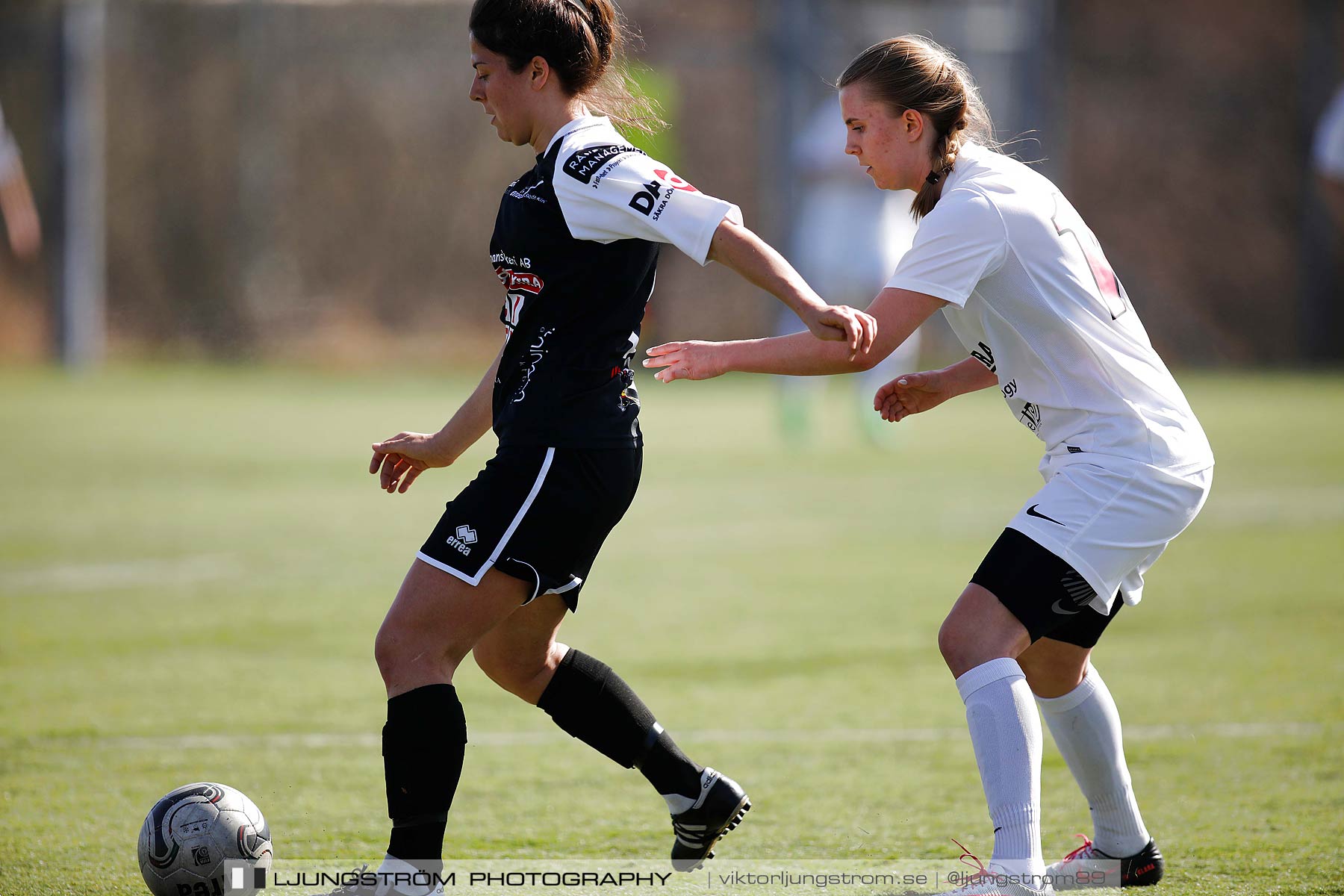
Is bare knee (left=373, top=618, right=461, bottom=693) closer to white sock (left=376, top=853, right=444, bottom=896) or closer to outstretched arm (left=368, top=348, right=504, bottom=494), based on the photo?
white sock (left=376, top=853, right=444, bottom=896)

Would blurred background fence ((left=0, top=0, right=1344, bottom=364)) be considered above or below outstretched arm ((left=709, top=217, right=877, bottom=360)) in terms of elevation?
below

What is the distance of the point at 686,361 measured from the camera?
9.64 ft

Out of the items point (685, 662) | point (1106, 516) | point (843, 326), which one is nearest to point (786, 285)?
point (843, 326)

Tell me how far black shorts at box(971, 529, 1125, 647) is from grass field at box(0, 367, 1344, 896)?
2.42 ft

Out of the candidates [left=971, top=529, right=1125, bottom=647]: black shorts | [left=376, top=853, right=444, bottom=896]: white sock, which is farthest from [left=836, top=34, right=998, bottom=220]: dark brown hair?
[left=376, top=853, right=444, bottom=896]: white sock

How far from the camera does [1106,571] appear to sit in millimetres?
3092

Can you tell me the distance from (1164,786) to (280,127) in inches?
1036

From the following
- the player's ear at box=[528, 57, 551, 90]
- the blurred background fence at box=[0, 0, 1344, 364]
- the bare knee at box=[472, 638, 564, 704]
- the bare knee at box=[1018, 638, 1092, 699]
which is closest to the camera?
the player's ear at box=[528, 57, 551, 90]

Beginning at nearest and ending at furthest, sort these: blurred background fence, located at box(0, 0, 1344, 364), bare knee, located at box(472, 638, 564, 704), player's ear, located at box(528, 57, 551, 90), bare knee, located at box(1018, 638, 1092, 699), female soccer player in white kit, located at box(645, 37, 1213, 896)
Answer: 1. female soccer player in white kit, located at box(645, 37, 1213, 896)
2. player's ear, located at box(528, 57, 551, 90)
3. bare knee, located at box(1018, 638, 1092, 699)
4. bare knee, located at box(472, 638, 564, 704)
5. blurred background fence, located at box(0, 0, 1344, 364)

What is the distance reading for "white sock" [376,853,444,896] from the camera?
10.1ft

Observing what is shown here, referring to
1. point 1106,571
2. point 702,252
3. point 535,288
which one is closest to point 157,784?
point 535,288

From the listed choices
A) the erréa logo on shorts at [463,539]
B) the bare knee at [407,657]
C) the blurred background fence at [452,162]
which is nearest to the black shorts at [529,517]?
the erréa logo on shorts at [463,539]

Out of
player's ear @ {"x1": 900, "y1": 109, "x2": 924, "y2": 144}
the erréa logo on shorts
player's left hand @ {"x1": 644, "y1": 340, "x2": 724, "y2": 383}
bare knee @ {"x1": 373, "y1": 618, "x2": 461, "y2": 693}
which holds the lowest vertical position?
bare knee @ {"x1": 373, "y1": 618, "x2": 461, "y2": 693}

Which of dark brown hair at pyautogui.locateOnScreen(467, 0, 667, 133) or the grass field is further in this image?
the grass field
